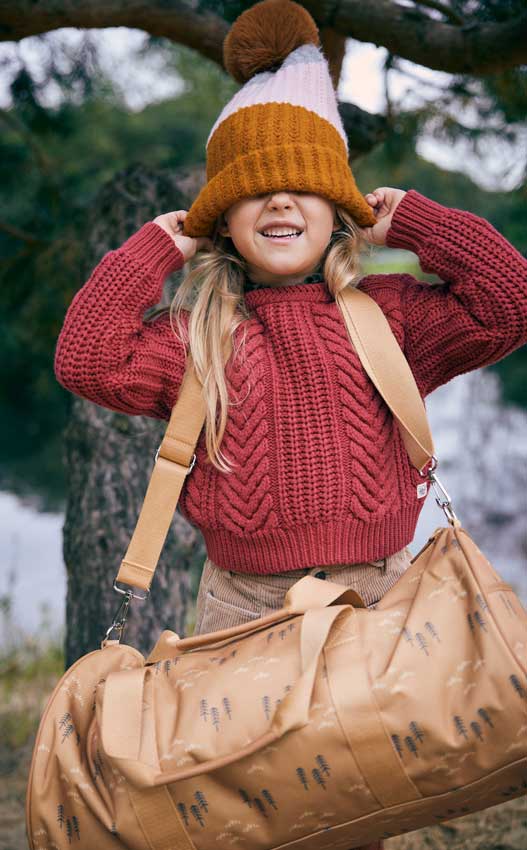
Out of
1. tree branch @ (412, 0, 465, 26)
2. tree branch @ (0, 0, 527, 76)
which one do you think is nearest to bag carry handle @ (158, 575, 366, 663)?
tree branch @ (0, 0, 527, 76)

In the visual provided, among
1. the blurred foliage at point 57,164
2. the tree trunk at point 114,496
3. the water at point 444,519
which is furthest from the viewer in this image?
the water at point 444,519

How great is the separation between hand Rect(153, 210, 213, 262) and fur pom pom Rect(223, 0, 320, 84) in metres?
0.31

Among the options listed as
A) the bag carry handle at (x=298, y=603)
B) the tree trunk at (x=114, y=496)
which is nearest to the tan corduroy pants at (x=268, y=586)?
the bag carry handle at (x=298, y=603)

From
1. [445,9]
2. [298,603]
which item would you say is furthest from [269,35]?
[298,603]

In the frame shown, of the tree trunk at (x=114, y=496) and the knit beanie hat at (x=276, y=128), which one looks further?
the tree trunk at (x=114, y=496)

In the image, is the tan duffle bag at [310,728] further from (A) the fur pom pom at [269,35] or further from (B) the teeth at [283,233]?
(A) the fur pom pom at [269,35]

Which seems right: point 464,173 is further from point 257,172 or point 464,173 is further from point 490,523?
point 257,172

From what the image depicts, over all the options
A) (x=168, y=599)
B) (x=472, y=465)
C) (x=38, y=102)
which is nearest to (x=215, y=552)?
(x=168, y=599)

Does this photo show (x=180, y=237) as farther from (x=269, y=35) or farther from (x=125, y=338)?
(x=269, y=35)

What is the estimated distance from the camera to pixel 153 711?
146 centimetres

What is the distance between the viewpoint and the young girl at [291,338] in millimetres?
1650

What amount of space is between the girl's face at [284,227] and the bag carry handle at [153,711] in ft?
2.05

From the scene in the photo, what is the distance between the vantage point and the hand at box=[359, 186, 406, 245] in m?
1.77

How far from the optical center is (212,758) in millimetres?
1393
